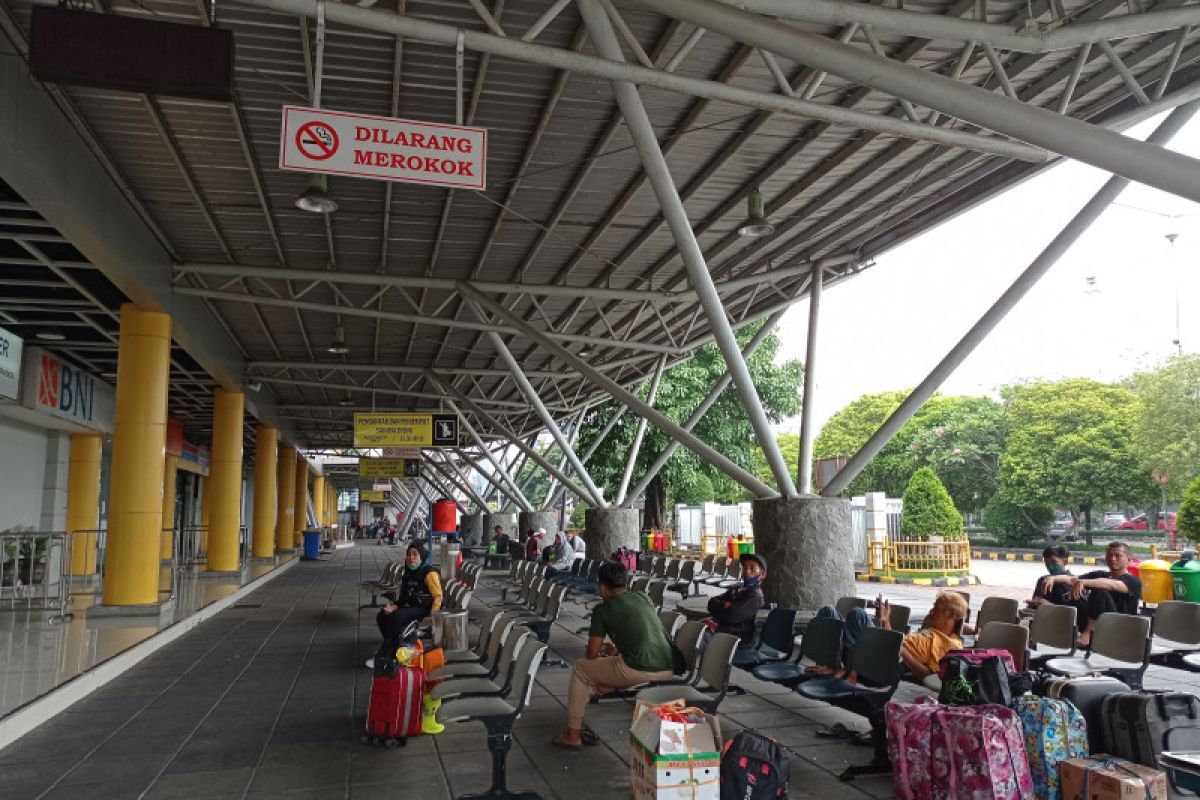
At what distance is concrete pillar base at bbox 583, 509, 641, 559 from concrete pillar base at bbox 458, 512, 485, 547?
27.2m

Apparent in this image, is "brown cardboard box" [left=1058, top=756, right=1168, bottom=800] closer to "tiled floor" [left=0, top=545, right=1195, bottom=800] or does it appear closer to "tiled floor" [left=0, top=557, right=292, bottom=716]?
"tiled floor" [left=0, top=545, right=1195, bottom=800]

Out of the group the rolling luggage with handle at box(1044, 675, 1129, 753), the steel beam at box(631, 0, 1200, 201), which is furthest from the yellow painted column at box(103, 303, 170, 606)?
the rolling luggage with handle at box(1044, 675, 1129, 753)

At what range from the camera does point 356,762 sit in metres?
6.02

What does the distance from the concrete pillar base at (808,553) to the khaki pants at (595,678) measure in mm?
6523

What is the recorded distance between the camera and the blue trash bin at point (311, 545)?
37.1 meters

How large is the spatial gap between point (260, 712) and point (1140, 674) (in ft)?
24.0

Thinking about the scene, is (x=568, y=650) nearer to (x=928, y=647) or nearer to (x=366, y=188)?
(x=928, y=647)

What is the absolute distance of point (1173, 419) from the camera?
39031 mm

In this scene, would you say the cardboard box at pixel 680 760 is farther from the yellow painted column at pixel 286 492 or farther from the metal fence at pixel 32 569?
the yellow painted column at pixel 286 492

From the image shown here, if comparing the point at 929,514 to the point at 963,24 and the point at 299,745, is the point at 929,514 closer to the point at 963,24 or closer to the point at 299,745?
the point at 963,24

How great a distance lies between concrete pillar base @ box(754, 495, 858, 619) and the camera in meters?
12.5

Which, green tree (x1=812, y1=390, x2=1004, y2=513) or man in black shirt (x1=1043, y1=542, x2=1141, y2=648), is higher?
green tree (x1=812, y1=390, x2=1004, y2=513)

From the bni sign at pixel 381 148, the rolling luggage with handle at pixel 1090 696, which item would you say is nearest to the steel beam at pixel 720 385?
the bni sign at pixel 381 148

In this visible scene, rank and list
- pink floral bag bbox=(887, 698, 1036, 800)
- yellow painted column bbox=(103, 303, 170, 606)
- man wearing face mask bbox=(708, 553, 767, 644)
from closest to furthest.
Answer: pink floral bag bbox=(887, 698, 1036, 800)
man wearing face mask bbox=(708, 553, 767, 644)
yellow painted column bbox=(103, 303, 170, 606)
